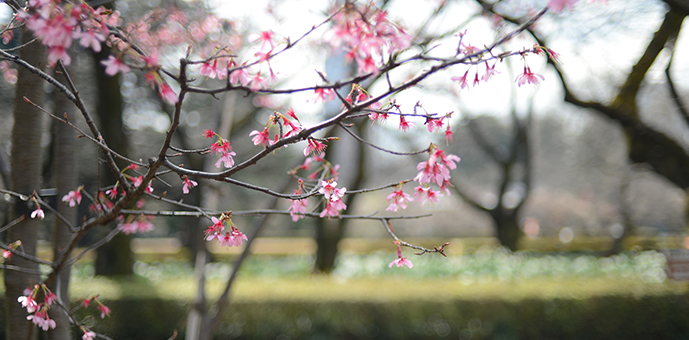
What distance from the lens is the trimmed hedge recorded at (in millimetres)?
4148

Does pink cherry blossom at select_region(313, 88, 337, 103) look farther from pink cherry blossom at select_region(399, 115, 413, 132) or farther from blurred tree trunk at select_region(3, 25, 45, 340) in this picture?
blurred tree trunk at select_region(3, 25, 45, 340)

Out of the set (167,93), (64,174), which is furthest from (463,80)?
(64,174)

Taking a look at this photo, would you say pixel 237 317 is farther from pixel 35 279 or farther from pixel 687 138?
pixel 687 138

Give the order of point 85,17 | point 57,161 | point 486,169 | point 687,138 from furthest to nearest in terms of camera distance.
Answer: point 486,169
point 687,138
point 57,161
point 85,17

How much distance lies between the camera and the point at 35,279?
171cm

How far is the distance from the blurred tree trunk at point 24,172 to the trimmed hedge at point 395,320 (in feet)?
8.47

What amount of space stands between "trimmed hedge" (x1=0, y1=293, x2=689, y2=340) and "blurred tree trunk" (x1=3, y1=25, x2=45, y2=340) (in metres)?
2.58

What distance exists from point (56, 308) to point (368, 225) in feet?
49.1

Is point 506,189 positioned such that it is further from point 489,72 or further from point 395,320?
point 489,72

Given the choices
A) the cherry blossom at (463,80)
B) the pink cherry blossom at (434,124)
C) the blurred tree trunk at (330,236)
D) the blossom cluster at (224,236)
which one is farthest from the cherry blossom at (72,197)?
the blurred tree trunk at (330,236)

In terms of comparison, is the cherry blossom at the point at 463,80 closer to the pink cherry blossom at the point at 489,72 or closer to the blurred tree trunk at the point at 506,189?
the pink cherry blossom at the point at 489,72

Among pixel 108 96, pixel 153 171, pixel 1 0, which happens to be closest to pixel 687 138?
pixel 153 171

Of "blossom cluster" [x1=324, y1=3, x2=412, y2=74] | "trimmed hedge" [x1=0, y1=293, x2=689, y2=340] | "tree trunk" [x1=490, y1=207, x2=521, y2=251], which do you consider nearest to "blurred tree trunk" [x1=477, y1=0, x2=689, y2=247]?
"trimmed hedge" [x1=0, y1=293, x2=689, y2=340]

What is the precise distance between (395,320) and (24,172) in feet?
11.5
